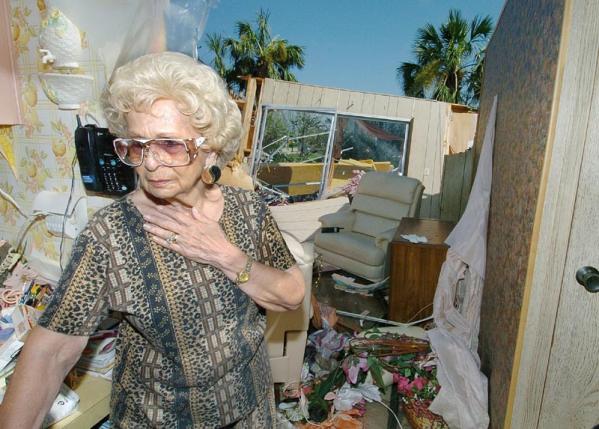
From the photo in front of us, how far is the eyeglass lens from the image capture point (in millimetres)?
824

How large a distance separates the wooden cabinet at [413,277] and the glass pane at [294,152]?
3930 mm

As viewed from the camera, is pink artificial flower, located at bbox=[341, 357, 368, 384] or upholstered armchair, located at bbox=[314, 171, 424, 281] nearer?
pink artificial flower, located at bbox=[341, 357, 368, 384]

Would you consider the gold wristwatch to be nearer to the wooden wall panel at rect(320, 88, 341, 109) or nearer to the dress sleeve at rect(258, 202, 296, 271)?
the dress sleeve at rect(258, 202, 296, 271)

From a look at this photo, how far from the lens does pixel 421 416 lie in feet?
6.26

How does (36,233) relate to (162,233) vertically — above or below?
below

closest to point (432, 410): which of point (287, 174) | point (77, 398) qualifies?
point (77, 398)

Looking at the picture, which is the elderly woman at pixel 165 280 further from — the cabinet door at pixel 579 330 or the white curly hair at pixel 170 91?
the cabinet door at pixel 579 330

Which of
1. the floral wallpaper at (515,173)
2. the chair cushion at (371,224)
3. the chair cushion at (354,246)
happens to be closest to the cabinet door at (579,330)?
the floral wallpaper at (515,173)

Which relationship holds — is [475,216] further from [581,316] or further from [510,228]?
[581,316]

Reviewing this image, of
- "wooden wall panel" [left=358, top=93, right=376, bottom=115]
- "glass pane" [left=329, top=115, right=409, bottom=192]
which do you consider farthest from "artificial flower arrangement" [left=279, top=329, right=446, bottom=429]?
"wooden wall panel" [left=358, top=93, right=376, bottom=115]

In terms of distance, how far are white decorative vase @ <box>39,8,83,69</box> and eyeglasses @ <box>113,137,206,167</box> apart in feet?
2.14

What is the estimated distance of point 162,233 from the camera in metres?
0.84

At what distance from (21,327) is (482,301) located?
2111mm

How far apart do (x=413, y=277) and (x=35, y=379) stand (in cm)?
278
